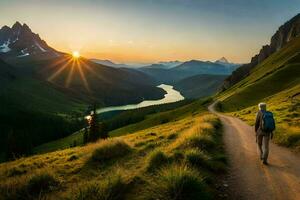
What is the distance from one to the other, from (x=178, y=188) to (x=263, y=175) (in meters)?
5.77

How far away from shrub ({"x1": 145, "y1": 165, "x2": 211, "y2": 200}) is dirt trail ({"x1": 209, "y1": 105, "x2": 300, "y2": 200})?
177cm

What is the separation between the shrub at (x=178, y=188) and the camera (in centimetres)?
1034

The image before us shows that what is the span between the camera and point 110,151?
19.1 metres

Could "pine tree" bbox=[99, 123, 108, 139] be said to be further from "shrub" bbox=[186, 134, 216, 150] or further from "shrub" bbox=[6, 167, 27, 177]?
"shrub" bbox=[186, 134, 216, 150]

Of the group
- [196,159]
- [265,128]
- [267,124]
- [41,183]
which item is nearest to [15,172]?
[41,183]

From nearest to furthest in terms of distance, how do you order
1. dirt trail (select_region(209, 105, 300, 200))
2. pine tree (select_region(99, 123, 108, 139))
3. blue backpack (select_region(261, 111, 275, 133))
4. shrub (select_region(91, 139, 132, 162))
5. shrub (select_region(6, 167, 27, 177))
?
1. dirt trail (select_region(209, 105, 300, 200))
2. blue backpack (select_region(261, 111, 275, 133))
3. shrub (select_region(6, 167, 27, 177))
4. shrub (select_region(91, 139, 132, 162))
5. pine tree (select_region(99, 123, 108, 139))

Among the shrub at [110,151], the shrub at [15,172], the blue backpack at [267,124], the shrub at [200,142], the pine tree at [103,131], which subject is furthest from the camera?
the pine tree at [103,131]

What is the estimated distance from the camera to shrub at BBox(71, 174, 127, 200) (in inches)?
407

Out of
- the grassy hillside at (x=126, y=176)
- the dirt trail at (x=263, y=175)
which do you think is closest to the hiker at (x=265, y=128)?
the dirt trail at (x=263, y=175)

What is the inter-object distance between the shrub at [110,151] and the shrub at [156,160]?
4187 millimetres

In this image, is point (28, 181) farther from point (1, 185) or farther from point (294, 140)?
point (294, 140)

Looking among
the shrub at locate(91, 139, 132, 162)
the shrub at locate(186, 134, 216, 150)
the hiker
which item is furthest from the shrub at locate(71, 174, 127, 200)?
the hiker

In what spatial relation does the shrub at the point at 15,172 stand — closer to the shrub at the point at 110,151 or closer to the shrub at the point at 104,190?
the shrub at the point at 110,151

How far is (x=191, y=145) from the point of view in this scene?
743 inches
